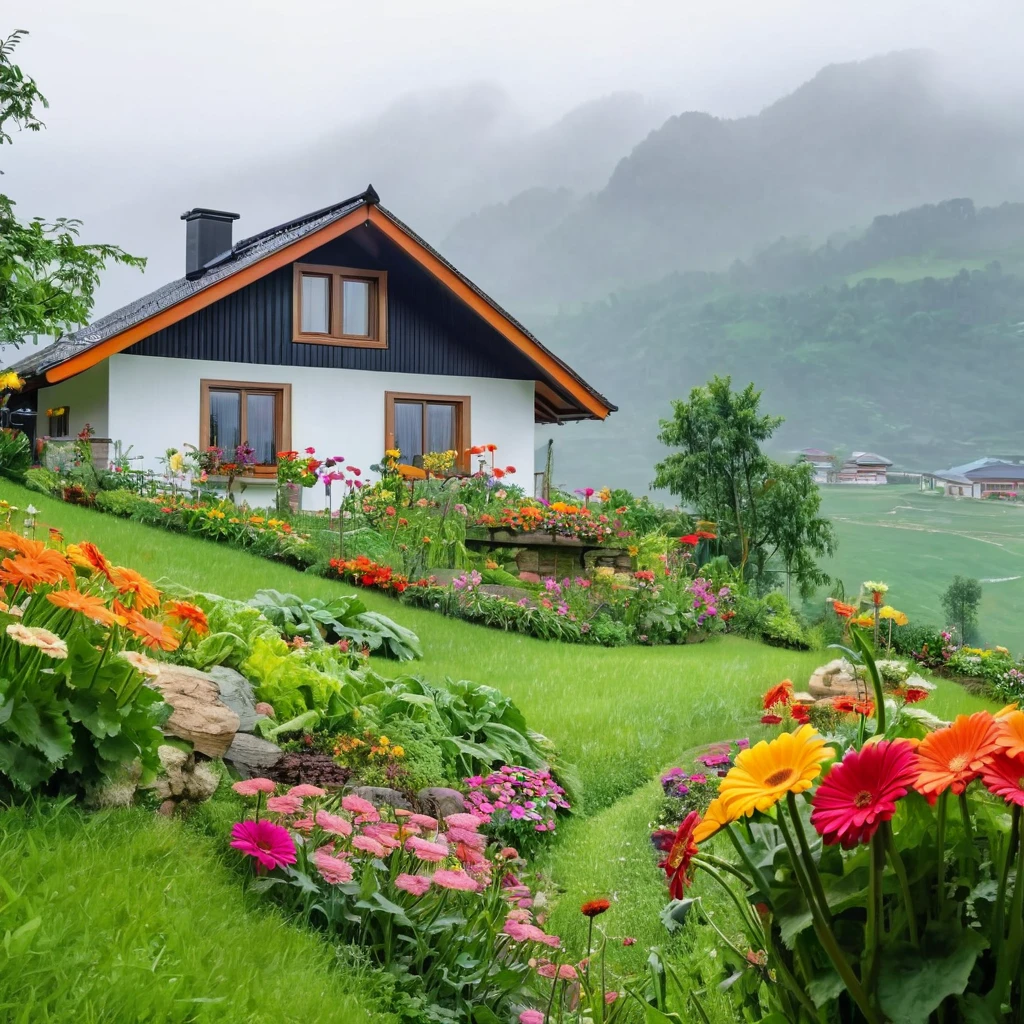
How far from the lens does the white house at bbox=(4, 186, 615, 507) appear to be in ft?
55.2

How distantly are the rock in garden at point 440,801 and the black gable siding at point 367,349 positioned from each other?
45.0ft

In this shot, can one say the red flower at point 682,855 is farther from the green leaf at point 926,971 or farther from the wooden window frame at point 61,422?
the wooden window frame at point 61,422

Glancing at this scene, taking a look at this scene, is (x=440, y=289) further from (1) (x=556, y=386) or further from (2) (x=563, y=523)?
(2) (x=563, y=523)

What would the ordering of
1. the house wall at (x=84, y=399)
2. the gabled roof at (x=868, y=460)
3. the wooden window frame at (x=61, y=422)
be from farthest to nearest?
the gabled roof at (x=868, y=460) → the wooden window frame at (x=61, y=422) → the house wall at (x=84, y=399)

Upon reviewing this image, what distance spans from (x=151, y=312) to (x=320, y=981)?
1477 cm

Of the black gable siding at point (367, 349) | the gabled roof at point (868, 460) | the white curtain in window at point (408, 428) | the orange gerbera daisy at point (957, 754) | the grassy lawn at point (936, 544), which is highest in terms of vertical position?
→ the black gable siding at point (367, 349)

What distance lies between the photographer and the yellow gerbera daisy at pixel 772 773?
1636mm

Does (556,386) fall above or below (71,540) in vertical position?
above

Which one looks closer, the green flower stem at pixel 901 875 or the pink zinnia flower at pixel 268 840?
the green flower stem at pixel 901 875

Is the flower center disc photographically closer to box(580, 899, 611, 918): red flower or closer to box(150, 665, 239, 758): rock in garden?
box(580, 899, 611, 918): red flower

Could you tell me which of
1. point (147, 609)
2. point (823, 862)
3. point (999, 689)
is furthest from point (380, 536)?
point (823, 862)

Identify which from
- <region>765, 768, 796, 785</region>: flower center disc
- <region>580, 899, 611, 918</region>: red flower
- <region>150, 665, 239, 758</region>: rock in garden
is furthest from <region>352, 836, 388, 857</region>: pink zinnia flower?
<region>765, 768, 796, 785</region>: flower center disc

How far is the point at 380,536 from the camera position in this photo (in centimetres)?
1302

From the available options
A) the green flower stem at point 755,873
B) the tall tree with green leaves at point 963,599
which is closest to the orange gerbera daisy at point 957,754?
the green flower stem at point 755,873
